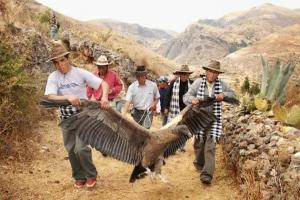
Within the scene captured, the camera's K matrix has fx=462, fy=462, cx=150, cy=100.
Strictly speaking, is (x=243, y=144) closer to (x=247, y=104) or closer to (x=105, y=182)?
(x=247, y=104)

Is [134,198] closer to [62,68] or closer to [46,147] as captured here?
[62,68]

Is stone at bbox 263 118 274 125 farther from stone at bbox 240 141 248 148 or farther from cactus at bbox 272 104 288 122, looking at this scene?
stone at bbox 240 141 248 148

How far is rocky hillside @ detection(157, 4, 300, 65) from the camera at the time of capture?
54.5m

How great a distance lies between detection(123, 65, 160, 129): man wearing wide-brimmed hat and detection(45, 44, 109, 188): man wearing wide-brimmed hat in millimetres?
1717

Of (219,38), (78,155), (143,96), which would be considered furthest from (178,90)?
(219,38)

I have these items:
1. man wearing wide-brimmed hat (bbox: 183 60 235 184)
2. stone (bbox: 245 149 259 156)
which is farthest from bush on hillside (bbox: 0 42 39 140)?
stone (bbox: 245 149 259 156)

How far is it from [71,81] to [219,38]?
53.0 metres

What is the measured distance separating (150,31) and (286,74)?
361 ft

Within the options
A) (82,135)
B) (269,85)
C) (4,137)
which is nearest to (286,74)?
(269,85)

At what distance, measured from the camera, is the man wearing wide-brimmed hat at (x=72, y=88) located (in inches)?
228

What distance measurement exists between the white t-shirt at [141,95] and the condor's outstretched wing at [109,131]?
186 cm

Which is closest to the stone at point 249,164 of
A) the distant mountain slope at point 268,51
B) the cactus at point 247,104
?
the cactus at point 247,104

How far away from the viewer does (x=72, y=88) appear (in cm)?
602

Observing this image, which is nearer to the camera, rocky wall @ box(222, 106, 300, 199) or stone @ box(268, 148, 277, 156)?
rocky wall @ box(222, 106, 300, 199)
